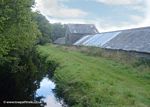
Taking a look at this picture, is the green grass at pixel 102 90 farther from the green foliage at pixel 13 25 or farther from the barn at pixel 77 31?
the barn at pixel 77 31

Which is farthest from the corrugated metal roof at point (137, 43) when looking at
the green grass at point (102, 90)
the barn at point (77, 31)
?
the barn at point (77, 31)

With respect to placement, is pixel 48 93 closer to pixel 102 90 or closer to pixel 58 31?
pixel 102 90

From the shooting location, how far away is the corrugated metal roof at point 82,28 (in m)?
104

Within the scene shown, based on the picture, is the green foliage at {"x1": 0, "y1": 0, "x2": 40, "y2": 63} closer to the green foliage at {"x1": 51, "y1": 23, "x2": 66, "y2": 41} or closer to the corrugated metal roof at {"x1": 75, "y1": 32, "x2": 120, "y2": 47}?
the corrugated metal roof at {"x1": 75, "y1": 32, "x2": 120, "y2": 47}

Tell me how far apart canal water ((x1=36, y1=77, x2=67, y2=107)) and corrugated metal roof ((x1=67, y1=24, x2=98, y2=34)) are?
72635 millimetres

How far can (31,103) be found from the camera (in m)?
20.0

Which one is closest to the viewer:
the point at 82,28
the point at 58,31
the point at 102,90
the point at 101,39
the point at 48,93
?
the point at 102,90

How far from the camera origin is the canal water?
66.4 ft

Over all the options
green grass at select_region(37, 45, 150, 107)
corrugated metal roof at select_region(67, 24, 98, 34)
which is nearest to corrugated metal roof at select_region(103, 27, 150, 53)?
green grass at select_region(37, 45, 150, 107)

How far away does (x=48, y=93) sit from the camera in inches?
953

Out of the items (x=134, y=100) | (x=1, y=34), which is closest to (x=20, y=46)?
(x=1, y=34)

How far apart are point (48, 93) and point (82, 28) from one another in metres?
81.8

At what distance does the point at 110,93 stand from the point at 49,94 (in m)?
7.15

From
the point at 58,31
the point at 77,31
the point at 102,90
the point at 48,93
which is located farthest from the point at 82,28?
the point at 102,90
